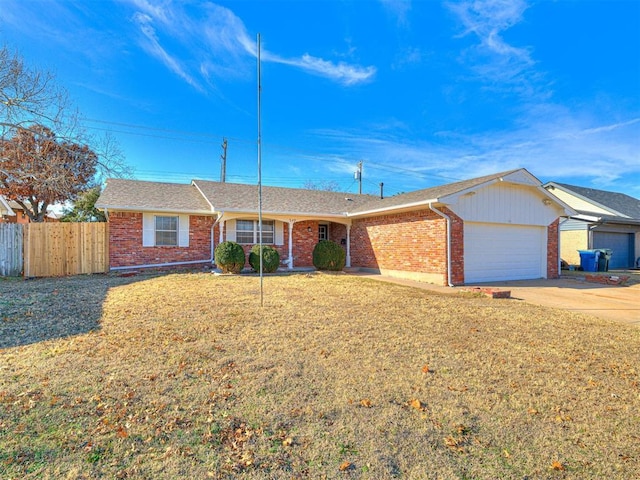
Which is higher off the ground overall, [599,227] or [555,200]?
[555,200]

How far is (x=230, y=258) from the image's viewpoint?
12406 millimetres

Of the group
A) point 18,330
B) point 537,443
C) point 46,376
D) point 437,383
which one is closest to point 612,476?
point 537,443

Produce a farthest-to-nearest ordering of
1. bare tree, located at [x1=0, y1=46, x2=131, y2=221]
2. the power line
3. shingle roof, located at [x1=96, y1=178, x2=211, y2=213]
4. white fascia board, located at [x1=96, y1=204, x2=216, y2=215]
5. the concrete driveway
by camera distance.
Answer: the power line < shingle roof, located at [x1=96, y1=178, x2=211, y2=213] < white fascia board, located at [x1=96, y1=204, x2=216, y2=215] < bare tree, located at [x1=0, y1=46, x2=131, y2=221] < the concrete driveway

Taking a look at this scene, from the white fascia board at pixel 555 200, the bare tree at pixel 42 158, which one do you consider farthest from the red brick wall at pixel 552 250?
the bare tree at pixel 42 158

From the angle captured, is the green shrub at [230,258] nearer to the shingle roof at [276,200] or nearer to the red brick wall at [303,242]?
the shingle roof at [276,200]

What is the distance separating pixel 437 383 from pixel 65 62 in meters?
14.7

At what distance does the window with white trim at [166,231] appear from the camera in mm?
13727

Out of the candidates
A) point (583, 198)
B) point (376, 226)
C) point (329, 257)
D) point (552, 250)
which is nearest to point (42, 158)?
point (329, 257)

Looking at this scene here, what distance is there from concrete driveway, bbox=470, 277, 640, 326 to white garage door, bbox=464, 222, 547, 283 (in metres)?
0.55

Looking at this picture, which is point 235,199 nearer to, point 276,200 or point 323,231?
point 276,200

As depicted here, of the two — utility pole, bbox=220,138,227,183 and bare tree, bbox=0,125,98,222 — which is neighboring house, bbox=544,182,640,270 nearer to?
bare tree, bbox=0,125,98,222

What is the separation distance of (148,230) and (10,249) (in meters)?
4.33

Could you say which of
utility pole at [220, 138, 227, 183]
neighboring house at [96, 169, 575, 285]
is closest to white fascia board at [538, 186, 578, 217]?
neighboring house at [96, 169, 575, 285]

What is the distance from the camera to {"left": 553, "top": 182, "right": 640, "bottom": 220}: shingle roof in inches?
808
